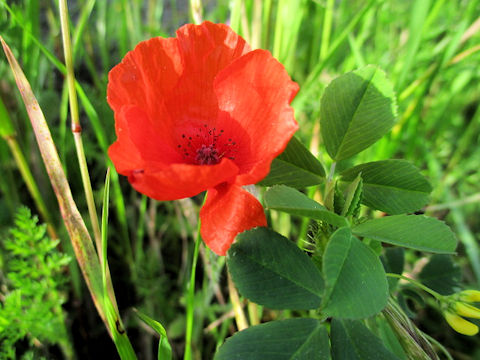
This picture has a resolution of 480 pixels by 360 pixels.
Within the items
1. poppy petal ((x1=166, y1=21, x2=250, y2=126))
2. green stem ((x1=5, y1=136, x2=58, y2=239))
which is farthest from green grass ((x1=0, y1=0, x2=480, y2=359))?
poppy petal ((x1=166, y1=21, x2=250, y2=126))

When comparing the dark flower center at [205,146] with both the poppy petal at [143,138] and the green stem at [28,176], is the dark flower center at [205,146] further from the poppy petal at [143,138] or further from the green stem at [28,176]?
the green stem at [28,176]

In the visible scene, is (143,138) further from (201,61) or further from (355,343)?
(355,343)

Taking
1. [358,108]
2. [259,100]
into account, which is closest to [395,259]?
[358,108]

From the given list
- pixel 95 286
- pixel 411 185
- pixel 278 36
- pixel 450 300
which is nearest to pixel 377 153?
pixel 278 36

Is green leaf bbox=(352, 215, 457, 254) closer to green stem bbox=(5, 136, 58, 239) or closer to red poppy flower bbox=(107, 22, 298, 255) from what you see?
red poppy flower bbox=(107, 22, 298, 255)

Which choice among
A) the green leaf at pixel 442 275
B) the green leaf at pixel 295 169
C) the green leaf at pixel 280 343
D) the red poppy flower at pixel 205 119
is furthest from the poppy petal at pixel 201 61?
the green leaf at pixel 442 275
